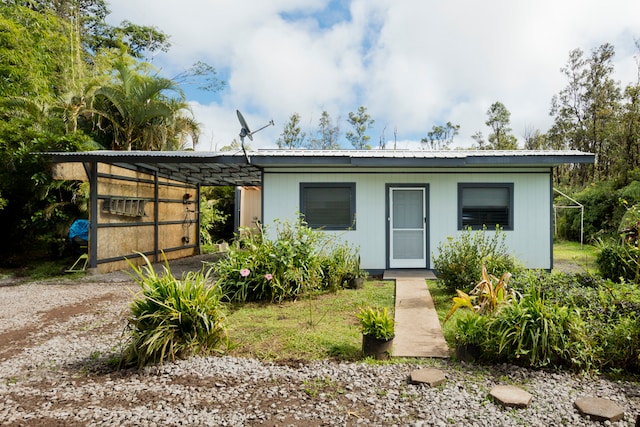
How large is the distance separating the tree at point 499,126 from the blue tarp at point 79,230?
25306 mm

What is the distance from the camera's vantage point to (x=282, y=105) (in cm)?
2730

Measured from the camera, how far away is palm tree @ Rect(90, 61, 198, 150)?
11102mm

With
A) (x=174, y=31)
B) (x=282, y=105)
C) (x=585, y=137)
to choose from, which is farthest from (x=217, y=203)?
(x=585, y=137)

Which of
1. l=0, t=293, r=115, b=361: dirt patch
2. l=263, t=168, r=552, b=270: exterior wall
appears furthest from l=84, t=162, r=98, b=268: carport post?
l=263, t=168, r=552, b=270: exterior wall

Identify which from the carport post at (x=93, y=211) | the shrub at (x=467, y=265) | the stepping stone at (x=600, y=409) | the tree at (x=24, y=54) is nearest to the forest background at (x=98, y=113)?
the tree at (x=24, y=54)

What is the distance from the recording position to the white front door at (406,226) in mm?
7914

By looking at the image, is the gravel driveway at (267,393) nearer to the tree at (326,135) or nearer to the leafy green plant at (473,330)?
the leafy green plant at (473,330)

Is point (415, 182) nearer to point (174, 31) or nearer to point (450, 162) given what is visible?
point (450, 162)

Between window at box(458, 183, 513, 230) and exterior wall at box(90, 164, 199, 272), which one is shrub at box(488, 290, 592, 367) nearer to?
window at box(458, 183, 513, 230)

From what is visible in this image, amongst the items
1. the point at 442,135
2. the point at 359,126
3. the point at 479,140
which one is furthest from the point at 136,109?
the point at 442,135

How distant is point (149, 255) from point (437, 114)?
85.2 ft

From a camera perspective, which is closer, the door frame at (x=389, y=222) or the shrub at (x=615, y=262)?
the shrub at (x=615, y=262)

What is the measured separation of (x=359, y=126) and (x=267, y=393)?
90.9ft

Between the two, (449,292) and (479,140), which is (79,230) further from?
(479,140)
